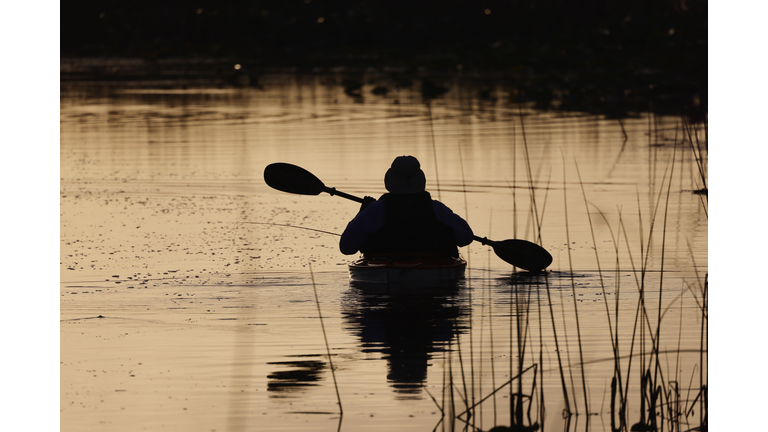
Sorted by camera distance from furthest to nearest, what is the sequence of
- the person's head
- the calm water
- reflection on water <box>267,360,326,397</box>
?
the person's head, reflection on water <box>267,360,326,397</box>, the calm water

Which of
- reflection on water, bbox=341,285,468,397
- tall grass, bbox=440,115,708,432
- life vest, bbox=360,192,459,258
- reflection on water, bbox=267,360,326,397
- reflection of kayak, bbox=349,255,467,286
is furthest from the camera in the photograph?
reflection of kayak, bbox=349,255,467,286

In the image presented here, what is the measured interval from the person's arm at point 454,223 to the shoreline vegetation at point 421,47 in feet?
55.2

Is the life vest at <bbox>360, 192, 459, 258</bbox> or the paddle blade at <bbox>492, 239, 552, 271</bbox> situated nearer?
the life vest at <bbox>360, 192, 459, 258</bbox>

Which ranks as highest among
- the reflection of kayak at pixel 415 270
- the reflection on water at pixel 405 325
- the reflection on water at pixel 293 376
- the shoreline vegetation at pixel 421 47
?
the shoreline vegetation at pixel 421 47

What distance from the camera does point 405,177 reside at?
10.0m

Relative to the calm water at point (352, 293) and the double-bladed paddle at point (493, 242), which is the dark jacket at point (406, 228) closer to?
the calm water at point (352, 293)

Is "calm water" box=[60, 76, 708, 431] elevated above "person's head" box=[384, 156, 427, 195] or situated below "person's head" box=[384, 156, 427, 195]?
below

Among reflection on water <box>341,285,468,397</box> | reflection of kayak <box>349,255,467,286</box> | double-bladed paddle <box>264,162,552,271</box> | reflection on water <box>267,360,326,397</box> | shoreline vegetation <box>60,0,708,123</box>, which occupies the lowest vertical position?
reflection on water <box>267,360,326,397</box>

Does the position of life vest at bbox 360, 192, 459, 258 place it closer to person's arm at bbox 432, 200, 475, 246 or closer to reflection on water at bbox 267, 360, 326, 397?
person's arm at bbox 432, 200, 475, 246

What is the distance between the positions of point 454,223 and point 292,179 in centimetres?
222

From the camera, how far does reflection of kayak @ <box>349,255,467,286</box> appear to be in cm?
1031

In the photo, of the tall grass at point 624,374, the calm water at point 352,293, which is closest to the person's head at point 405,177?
the calm water at point 352,293

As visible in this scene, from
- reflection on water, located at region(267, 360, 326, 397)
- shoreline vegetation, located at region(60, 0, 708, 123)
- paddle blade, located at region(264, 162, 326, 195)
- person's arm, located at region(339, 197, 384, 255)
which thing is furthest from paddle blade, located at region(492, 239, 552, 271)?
shoreline vegetation, located at region(60, 0, 708, 123)

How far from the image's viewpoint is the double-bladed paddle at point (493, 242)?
35.7ft
